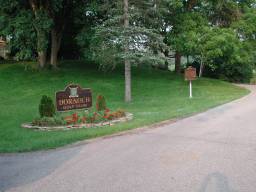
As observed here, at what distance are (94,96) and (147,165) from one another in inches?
577

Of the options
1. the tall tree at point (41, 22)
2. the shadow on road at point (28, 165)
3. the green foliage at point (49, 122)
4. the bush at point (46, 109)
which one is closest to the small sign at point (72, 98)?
the bush at point (46, 109)

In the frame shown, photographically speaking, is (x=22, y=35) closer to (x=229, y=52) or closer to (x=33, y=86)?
(x=33, y=86)

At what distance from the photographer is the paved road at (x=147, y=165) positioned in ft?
19.9

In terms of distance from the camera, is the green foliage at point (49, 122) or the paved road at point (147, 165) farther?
the green foliage at point (49, 122)

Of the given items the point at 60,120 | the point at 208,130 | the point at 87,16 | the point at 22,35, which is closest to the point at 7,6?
the point at 22,35

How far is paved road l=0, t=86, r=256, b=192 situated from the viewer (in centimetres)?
607

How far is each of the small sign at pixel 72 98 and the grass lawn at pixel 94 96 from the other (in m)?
1.61

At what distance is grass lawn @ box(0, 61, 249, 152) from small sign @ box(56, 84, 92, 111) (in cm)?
161

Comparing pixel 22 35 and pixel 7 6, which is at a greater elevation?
pixel 7 6

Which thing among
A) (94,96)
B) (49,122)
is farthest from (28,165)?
(94,96)

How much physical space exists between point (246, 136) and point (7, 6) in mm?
21591

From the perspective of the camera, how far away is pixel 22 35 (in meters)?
25.8

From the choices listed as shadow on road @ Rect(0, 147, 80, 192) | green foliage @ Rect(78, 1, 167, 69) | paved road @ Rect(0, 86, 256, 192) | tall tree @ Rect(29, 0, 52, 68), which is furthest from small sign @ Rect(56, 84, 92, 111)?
tall tree @ Rect(29, 0, 52, 68)

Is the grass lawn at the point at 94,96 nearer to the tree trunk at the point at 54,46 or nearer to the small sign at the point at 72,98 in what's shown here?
the tree trunk at the point at 54,46
